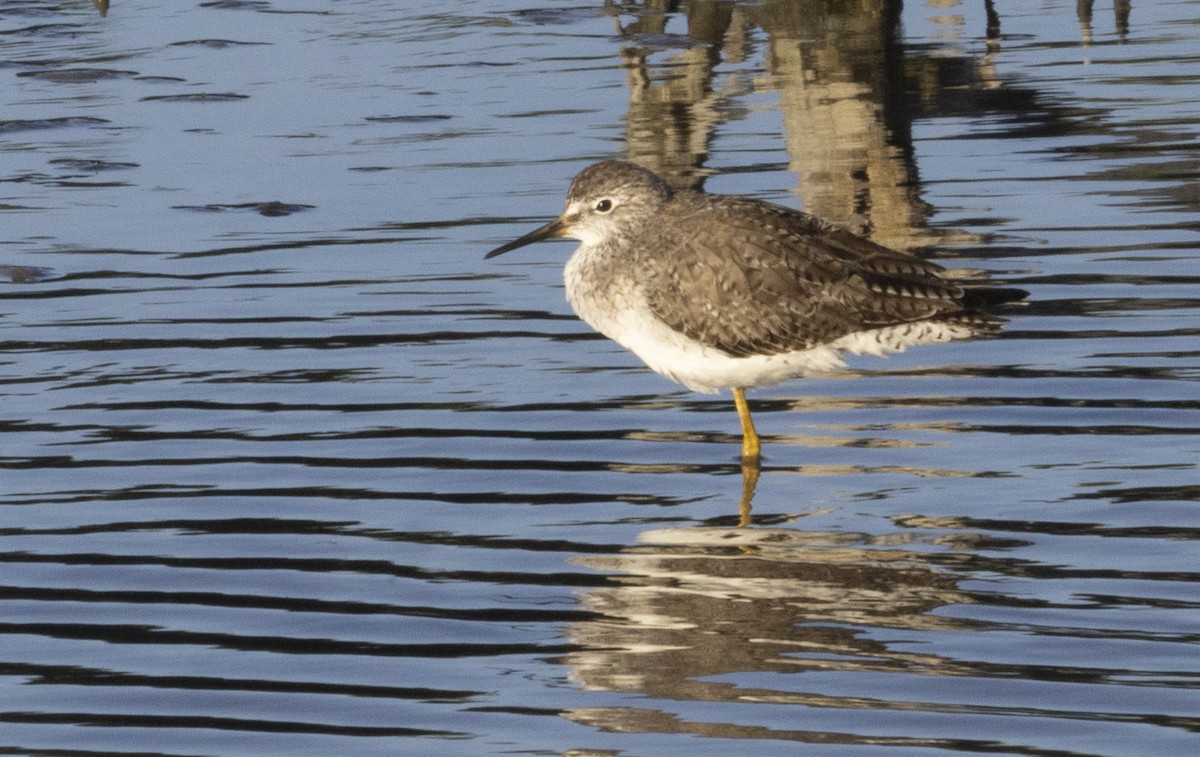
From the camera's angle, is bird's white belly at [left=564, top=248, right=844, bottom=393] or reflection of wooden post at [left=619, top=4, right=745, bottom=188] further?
reflection of wooden post at [left=619, top=4, right=745, bottom=188]

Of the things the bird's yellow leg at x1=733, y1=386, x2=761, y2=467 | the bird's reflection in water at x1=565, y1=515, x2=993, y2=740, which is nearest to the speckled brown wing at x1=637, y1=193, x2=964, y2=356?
the bird's yellow leg at x1=733, y1=386, x2=761, y2=467

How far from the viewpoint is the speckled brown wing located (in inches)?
355

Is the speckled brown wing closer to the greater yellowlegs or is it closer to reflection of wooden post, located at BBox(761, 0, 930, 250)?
the greater yellowlegs

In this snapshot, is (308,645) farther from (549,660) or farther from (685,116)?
(685,116)

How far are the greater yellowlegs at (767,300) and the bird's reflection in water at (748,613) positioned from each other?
1.10m

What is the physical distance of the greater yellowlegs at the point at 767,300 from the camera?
29.6 ft

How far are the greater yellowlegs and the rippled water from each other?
0.40 meters

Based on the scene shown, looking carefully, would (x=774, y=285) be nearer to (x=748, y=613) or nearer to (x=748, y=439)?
(x=748, y=439)

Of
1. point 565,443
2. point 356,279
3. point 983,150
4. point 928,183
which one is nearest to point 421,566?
point 565,443

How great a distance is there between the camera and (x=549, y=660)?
22.5 feet

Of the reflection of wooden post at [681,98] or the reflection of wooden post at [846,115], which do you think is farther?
the reflection of wooden post at [681,98]

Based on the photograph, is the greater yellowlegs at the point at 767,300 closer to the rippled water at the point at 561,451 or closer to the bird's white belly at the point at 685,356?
the bird's white belly at the point at 685,356

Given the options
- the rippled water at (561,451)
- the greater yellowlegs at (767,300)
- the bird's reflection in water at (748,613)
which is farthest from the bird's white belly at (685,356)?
the bird's reflection in water at (748,613)

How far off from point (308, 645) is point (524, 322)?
14.4 feet
